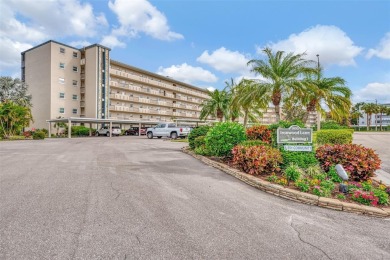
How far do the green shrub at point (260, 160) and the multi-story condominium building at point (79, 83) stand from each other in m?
39.9

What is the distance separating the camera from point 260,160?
6.95 metres

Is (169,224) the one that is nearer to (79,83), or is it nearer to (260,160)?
(260,160)

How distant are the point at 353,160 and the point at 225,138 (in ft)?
14.4

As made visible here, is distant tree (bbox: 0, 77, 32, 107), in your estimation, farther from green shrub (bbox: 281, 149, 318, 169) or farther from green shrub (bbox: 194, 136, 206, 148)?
green shrub (bbox: 281, 149, 318, 169)

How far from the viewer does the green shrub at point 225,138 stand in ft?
31.5

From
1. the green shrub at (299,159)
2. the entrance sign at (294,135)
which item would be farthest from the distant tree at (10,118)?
the green shrub at (299,159)

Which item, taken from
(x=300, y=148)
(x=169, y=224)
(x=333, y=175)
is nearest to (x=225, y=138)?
(x=300, y=148)

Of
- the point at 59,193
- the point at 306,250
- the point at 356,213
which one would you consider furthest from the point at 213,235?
the point at 59,193

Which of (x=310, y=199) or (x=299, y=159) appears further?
(x=299, y=159)

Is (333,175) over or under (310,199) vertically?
over

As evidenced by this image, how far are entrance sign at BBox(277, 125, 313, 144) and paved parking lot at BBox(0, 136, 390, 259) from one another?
2403 mm

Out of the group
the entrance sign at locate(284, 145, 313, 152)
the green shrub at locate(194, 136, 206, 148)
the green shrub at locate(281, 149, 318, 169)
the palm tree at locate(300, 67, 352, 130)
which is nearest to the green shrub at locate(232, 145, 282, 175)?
the green shrub at locate(281, 149, 318, 169)

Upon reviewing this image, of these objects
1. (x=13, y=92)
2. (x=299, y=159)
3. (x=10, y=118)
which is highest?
(x=13, y=92)

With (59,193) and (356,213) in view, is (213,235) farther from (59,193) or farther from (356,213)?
(59,193)
